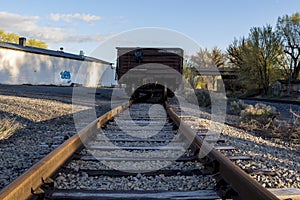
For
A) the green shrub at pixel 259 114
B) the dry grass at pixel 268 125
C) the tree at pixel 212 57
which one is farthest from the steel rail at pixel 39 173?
the tree at pixel 212 57

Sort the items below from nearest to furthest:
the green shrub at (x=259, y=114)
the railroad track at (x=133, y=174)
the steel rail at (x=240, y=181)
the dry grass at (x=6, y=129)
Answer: the steel rail at (x=240, y=181) < the railroad track at (x=133, y=174) < the dry grass at (x=6, y=129) < the green shrub at (x=259, y=114)

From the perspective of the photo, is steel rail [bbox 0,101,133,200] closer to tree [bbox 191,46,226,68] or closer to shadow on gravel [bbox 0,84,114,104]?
shadow on gravel [bbox 0,84,114,104]

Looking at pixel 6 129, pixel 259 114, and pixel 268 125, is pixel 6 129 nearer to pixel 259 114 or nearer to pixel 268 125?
pixel 268 125

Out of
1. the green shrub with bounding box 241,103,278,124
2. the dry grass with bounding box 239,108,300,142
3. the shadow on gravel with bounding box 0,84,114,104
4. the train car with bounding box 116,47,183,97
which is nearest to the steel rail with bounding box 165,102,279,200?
the dry grass with bounding box 239,108,300,142

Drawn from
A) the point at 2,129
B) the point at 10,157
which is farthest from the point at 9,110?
the point at 10,157

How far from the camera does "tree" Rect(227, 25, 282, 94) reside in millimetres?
33375

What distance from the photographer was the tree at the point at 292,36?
117 ft

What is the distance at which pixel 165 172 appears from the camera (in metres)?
2.92

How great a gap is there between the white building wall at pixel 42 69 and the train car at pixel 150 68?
24404 mm

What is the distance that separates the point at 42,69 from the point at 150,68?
29.8 m

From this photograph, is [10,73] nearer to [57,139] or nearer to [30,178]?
[57,139]

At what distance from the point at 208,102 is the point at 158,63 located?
2950 millimetres

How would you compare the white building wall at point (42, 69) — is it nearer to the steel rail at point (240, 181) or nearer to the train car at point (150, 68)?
the train car at point (150, 68)

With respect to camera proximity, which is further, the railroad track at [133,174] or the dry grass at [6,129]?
the dry grass at [6,129]
